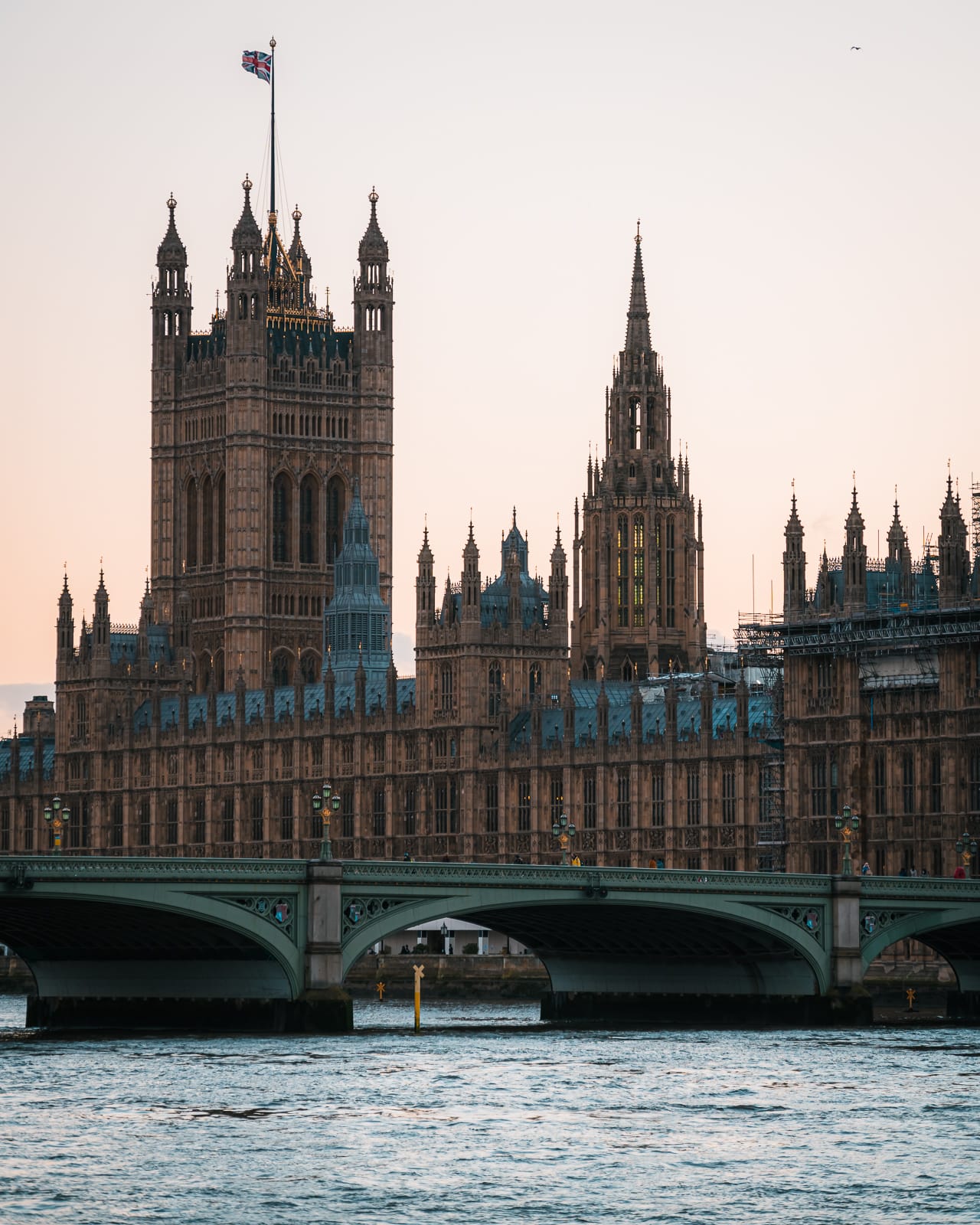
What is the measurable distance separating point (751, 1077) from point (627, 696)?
82.9 m

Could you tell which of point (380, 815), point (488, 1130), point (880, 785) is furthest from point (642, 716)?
point (488, 1130)

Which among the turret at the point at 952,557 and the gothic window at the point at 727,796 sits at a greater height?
the turret at the point at 952,557

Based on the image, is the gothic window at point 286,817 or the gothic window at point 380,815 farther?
the gothic window at point 286,817

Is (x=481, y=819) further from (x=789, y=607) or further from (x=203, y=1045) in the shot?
(x=203, y=1045)

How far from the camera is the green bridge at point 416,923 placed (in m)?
96.5

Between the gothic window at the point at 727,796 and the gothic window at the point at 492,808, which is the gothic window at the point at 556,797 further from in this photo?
the gothic window at the point at 727,796

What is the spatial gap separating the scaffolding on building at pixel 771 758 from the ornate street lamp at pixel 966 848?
12112 millimetres

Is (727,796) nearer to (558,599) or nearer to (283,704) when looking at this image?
(558,599)

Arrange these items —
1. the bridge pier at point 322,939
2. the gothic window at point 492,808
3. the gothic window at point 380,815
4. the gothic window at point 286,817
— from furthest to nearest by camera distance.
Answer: the gothic window at point 286,817, the gothic window at point 380,815, the gothic window at point 492,808, the bridge pier at point 322,939

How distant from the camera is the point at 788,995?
359 feet

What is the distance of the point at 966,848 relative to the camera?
408 ft

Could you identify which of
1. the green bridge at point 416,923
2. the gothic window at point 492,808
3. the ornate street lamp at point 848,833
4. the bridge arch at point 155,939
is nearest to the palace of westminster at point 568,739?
the gothic window at point 492,808

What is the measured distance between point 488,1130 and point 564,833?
46.3m

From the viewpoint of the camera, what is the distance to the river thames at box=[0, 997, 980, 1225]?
220 ft
